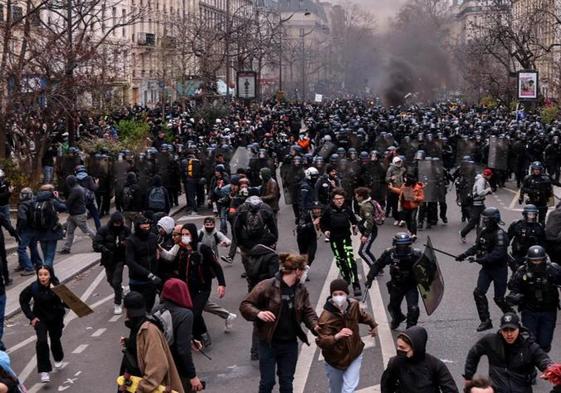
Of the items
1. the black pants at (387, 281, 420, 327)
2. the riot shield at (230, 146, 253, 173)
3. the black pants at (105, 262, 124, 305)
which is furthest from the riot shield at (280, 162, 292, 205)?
the black pants at (387, 281, 420, 327)

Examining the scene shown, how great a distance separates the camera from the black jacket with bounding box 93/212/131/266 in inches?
549

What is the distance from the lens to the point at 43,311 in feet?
37.7

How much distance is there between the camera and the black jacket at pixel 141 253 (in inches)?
489

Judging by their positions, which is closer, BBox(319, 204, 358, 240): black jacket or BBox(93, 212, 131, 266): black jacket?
BBox(93, 212, 131, 266): black jacket

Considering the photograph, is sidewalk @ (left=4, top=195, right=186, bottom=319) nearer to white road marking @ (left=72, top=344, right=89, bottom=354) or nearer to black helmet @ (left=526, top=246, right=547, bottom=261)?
white road marking @ (left=72, top=344, right=89, bottom=354)

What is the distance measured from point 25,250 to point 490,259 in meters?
7.62

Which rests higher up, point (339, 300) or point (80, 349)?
point (339, 300)

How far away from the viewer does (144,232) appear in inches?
494

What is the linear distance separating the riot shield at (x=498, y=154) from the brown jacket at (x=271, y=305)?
20856mm

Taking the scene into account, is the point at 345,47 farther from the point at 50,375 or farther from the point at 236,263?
the point at 50,375

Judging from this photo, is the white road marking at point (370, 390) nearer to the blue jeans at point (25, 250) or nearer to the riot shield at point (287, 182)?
the blue jeans at point (25, 250)

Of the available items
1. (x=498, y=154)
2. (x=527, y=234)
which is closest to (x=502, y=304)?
(x=527, y=234)

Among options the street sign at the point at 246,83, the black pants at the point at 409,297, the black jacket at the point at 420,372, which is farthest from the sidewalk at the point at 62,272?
the street sign at the point at 246,83

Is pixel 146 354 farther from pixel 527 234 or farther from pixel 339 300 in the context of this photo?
pixel 527 234
